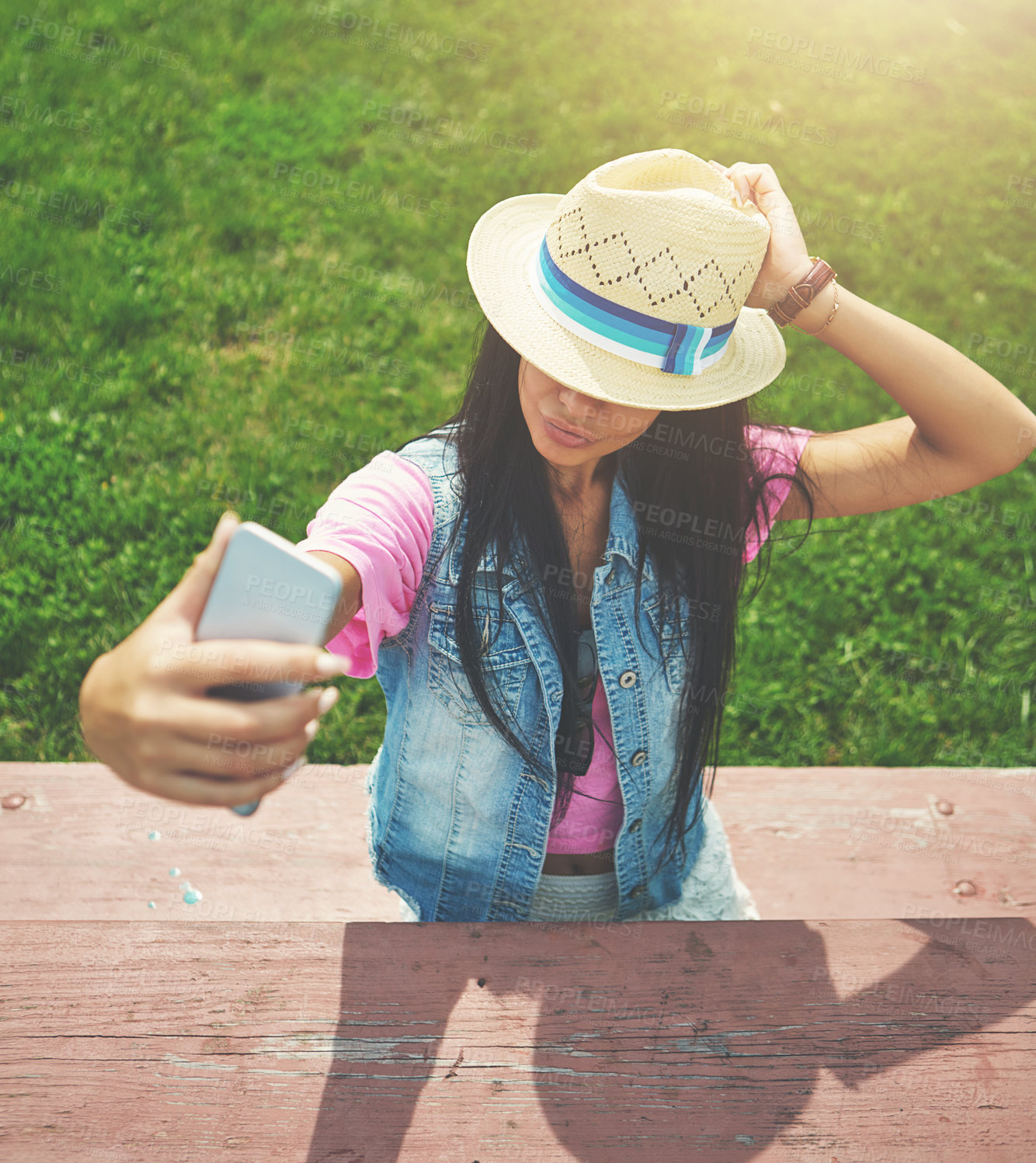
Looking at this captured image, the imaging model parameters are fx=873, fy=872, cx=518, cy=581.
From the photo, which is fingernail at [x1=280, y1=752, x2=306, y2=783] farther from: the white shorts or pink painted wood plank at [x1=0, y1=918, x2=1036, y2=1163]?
the white shorts

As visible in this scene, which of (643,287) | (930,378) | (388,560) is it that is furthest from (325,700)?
(930,378)

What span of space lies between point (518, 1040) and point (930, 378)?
147 centimetres

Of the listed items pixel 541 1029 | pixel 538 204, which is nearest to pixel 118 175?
pixel 538 204

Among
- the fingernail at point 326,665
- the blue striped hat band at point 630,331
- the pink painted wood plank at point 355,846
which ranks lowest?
the pink painted wood plank at point 355,846

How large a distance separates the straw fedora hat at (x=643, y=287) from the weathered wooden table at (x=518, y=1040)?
0.99 metres

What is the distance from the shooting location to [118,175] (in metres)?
4.34

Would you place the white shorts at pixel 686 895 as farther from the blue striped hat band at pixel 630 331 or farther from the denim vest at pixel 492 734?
the blue striped hat band at pixel 630 331

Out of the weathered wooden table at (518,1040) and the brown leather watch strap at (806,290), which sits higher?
the brown leather watch strap at (806,290)

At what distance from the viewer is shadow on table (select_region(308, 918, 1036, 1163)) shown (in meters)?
1.37

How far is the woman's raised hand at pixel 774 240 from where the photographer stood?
5.55 feet

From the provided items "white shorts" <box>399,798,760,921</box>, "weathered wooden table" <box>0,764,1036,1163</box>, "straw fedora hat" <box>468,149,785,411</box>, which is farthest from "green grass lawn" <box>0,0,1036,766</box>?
"weathered wooden table" <box>0,764,1036,1163</box>

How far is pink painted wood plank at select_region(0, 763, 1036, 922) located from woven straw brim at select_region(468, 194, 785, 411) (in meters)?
1.31

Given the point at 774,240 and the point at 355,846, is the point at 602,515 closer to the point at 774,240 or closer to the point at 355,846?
the point at 774,240

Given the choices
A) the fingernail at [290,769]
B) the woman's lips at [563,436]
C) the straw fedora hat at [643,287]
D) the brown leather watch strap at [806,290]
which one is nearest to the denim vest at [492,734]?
the woman's lips at [563,436]
